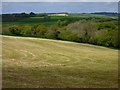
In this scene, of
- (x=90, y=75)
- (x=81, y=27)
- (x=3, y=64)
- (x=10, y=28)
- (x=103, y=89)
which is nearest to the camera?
(x=103, y=89)

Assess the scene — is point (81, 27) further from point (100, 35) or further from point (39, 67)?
point (39, 67)

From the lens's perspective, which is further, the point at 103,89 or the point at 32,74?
the point at 32,74

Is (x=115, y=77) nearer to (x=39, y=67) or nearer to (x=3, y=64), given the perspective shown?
(x=39, y=67)

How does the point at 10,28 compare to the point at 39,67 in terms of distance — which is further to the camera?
the point at 10,28

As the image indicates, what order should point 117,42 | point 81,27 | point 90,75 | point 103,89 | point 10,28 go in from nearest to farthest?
point 103,89 < point 90,75 < point 117,42 < point 10,28 < point 81,27

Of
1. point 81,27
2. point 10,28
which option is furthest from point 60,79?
point 81,27

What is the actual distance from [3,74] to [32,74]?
1520 mm

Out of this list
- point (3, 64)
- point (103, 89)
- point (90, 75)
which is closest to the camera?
point (103, 89)

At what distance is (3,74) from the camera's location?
15.7 meters

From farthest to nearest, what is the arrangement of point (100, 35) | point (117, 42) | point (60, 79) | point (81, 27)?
point (81, 27)
point (100, 35)
point (117, 42)
point (60, 79)

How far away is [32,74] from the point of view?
16.4 m

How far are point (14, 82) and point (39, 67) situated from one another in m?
4.80

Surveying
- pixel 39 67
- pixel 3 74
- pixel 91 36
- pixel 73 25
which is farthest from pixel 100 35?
pixel 3 74

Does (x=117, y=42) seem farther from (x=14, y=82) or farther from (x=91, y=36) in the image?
(x=14, y=82)
